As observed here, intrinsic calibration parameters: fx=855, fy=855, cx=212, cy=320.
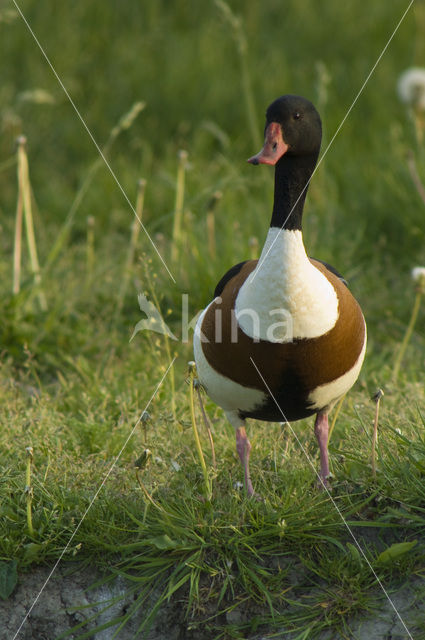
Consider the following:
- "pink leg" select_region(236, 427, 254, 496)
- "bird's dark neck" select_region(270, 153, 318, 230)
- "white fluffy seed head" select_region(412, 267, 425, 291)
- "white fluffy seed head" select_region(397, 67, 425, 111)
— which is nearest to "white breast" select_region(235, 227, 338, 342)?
"bird's dark neck" select_region(270, 153, 318, 230)

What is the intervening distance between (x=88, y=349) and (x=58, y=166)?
8.83 ft

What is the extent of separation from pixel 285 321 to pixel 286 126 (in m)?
0.58

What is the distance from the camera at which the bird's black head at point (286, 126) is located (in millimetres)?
2531

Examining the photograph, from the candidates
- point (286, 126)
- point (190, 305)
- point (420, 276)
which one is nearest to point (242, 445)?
point (286, 126)

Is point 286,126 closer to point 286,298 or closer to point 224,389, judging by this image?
point 286,298

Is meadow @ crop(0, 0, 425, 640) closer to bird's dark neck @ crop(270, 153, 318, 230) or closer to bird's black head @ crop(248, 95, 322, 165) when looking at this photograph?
bird's dark neck @ crop(270, 153, 318, 230)

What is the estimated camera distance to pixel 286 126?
8.32ft

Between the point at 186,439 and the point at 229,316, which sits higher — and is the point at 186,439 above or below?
below

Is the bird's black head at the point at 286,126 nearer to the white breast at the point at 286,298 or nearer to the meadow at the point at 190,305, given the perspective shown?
the white breast at the point at 286,298

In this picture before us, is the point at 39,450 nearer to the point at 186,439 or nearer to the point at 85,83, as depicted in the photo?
the point at 186,439

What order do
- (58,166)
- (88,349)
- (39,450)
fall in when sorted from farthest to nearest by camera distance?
(58,166)
(88,349)
(39,450)

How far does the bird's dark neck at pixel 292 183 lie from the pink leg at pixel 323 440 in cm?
70

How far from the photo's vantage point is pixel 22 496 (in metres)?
2.75

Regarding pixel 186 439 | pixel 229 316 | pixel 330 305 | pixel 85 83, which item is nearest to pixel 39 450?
pixel 186 439
